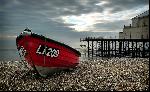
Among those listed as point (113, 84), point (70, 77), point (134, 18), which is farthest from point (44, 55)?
point (134, 18)

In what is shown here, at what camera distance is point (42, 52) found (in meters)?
13.3

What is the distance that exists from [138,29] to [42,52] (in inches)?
1127

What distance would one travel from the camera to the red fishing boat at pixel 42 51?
509 inches

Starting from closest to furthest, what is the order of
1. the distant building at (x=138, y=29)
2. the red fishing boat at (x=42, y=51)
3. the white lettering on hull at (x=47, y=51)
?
the red fishing boat at (x=42, y=51)
the white lettering on hull at (x=47, y=51)
the distant building at (x=138, y=29)

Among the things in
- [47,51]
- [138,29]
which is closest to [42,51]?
[47,51]

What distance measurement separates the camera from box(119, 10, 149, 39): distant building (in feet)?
121

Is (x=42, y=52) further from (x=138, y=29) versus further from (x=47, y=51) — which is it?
(x=138, y=29)

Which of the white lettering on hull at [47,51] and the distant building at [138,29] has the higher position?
the distant building at [138,29]

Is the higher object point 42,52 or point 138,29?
point 138,29

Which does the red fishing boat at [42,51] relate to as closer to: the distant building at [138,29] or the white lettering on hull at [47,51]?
the white lettering on hull at [47,51]

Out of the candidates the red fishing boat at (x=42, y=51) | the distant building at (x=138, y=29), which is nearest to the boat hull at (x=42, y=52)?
the red fishing boat at (x=42, y=51)

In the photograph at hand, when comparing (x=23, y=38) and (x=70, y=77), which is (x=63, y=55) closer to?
(x=70, y=77)

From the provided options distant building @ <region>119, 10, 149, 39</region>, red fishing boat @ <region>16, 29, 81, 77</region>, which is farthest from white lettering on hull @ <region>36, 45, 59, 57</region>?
distant building @ <region>119, 10, 149, 39</region>

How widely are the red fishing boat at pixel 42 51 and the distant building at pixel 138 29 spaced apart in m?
24.5
